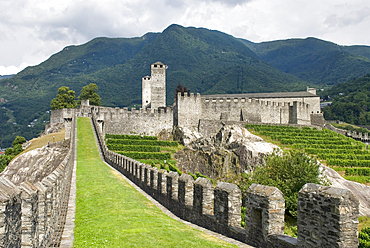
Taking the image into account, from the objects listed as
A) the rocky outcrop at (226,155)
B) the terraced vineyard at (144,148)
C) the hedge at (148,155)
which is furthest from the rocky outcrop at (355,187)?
the hedge at (148,155)

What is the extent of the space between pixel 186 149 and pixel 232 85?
104m

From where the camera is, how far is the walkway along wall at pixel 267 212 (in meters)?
5.86

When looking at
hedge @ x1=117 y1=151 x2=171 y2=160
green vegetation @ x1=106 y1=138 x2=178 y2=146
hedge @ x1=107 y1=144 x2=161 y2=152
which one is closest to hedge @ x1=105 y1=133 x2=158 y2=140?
A: green vegetation @ x1=106 y1=138 x2=178 y2=146

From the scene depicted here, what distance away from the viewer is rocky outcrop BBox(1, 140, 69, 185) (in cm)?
3791

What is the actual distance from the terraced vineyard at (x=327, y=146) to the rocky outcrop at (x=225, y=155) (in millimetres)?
4370

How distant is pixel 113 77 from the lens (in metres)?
167

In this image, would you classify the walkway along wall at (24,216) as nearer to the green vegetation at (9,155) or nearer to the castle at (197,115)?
the castle at (197,115)

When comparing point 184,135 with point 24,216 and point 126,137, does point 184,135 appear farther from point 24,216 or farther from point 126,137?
point 24,216

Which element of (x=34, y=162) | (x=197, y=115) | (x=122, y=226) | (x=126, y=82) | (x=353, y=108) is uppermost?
(x=126, y=82)

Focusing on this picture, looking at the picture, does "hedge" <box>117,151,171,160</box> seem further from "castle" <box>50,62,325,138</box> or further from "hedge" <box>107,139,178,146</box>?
"castle" <box>50,62,325,138</box>

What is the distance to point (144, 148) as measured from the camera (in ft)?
146

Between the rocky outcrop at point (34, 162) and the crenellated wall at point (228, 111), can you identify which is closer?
the rocky outcrop at point (34, 162)

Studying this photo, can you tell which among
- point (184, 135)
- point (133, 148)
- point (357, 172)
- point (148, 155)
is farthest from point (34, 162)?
point (357, 172)

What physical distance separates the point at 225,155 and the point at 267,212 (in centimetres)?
3364
